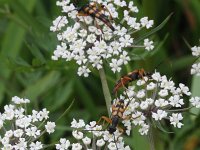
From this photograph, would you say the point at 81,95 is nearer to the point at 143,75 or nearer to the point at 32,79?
the point at 32,79

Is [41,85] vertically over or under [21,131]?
over

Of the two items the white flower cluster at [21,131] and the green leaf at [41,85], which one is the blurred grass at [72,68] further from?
the white flower cluster at [21,131]

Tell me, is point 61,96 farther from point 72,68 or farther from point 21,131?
point 21,131

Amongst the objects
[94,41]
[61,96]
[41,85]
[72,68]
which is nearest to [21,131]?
[94,41]

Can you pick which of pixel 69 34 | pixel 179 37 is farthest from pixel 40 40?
pixel 179 37

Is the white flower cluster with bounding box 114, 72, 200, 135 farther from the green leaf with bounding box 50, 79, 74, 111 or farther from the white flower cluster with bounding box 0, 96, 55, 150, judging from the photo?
the green leaf with bounding box 50, 79, 74, 111

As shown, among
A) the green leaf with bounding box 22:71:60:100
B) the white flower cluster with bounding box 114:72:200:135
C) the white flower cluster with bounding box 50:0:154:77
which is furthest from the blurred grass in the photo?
the white flower cluster with bounding box 114:72:200:135
